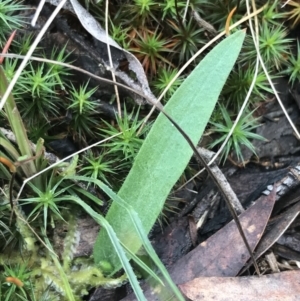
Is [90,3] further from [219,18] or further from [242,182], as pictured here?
[242,182]

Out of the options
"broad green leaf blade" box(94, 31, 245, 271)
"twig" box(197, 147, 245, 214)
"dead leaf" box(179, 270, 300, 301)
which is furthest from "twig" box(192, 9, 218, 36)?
"dead leaf" box(179, 270, 300, 301)

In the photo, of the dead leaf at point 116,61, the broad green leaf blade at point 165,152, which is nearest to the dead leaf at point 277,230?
the broad green leaf blade at point 165,152

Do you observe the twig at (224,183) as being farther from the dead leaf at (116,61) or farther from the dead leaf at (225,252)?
the dead leaf at (116,61)

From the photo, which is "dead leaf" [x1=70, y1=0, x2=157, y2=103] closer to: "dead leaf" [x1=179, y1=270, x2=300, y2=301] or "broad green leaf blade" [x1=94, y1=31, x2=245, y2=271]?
"broad green leaf blade" [x1=94, y1=31, x2=245, y2=271]

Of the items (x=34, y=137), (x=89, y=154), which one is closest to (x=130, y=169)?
(x=89, y=154)

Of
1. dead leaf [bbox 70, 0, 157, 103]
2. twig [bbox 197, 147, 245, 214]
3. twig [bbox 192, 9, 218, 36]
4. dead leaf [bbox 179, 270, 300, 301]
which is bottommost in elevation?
dead leaf [bbox 179, 270, 300, 301]

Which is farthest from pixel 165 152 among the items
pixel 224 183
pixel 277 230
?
pixel 277 230
